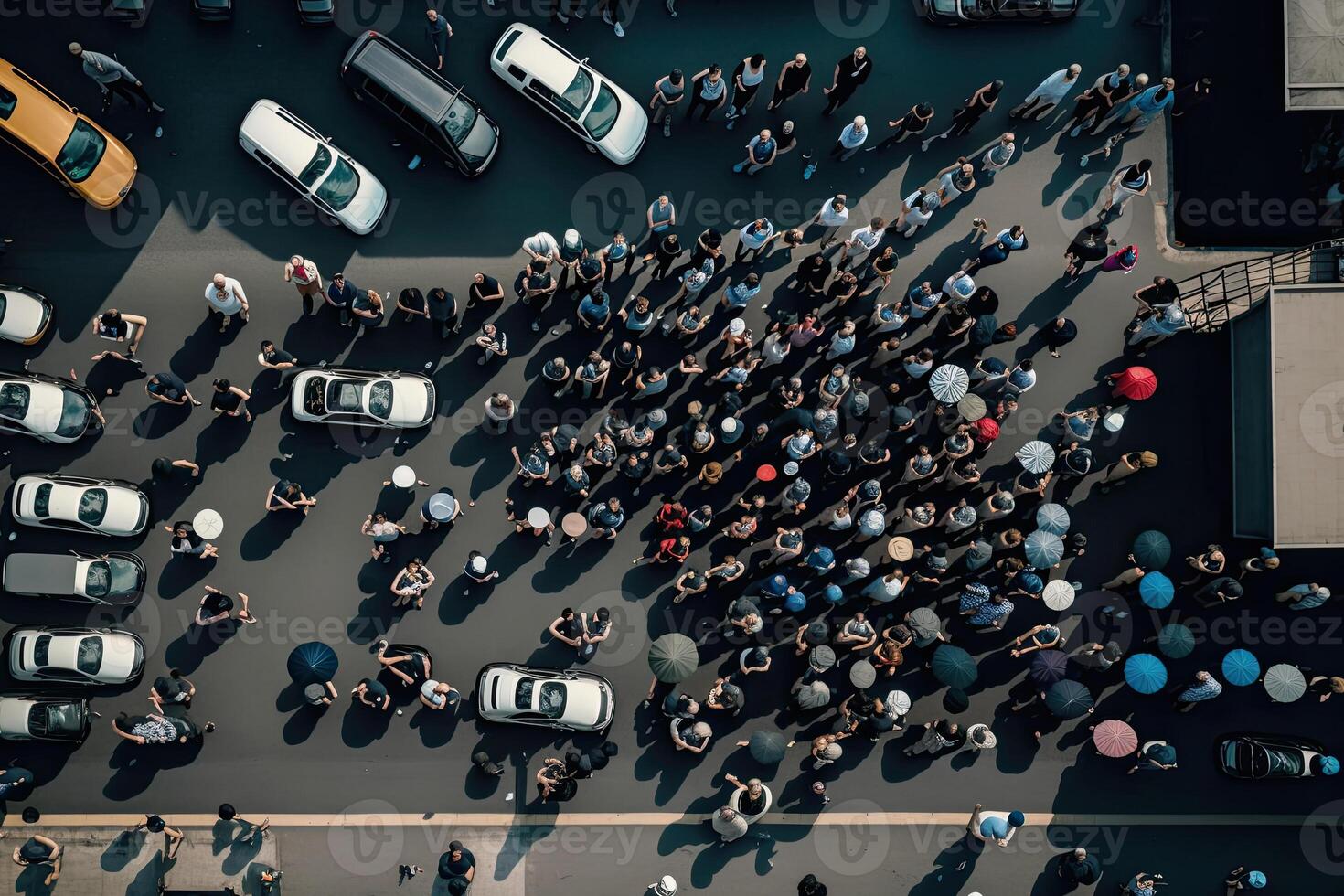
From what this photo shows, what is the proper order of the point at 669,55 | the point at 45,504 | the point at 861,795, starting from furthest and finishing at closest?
the point at 669,55 → the point at 861,795 → the point at 45,504

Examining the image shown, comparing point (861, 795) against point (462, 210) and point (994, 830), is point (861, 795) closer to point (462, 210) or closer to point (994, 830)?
point (994, 830)

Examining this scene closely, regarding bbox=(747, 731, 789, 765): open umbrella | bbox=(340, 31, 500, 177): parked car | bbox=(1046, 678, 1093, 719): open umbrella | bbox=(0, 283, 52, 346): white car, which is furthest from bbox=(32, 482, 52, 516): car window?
bbox=(1046, 678, 1093, 719): open umbrella

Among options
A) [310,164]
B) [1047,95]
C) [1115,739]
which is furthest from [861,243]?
[310,164]

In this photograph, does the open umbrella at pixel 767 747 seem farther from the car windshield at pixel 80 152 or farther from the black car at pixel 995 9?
the car windshield at pixel 80 152

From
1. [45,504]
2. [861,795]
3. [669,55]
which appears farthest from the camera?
[669,55]

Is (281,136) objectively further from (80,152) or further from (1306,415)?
(1306,415)

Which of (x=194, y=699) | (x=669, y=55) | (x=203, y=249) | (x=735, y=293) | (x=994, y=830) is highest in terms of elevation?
(x=669, y=55)

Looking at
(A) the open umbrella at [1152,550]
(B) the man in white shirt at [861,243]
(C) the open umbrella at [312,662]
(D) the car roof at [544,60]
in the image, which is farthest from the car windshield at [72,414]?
(A) the open umbrella at [1152,550]

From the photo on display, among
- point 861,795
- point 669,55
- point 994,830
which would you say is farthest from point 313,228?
point 994,830
